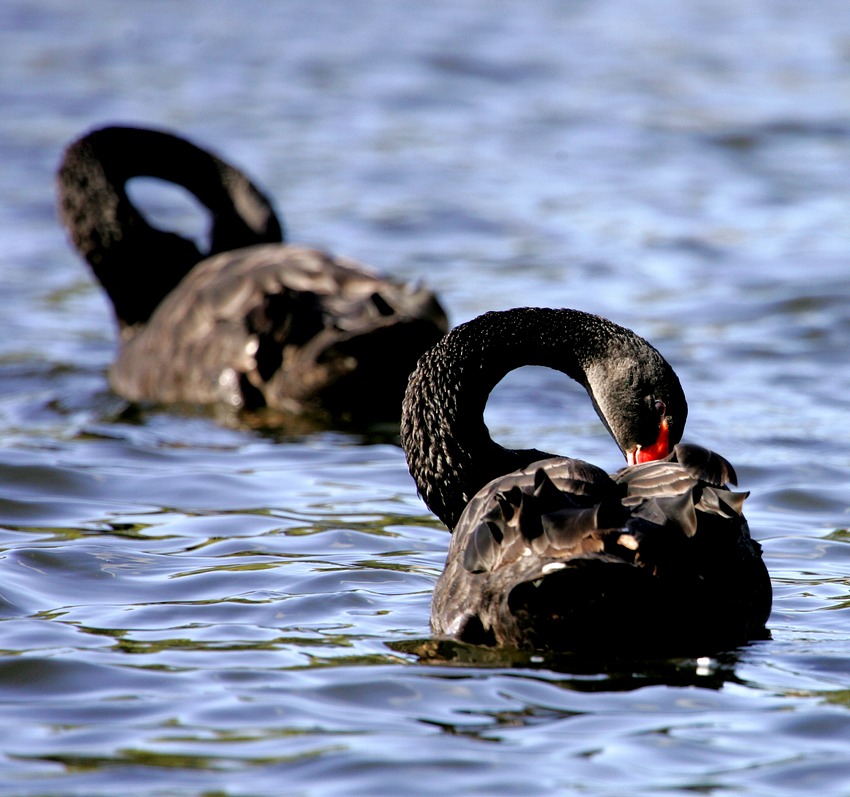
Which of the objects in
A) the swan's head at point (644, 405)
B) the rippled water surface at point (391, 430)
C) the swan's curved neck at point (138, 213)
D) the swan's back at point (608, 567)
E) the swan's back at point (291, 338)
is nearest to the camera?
the rippled water surface at point (391, 430)

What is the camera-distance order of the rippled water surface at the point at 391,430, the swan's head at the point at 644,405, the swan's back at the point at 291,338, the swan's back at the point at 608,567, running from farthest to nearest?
the swan's back at the point at 291,338 < the swan's head at the point at 644,405 < the swan's back at the point at 608,567 < the rippled water surface at the point at 391,430

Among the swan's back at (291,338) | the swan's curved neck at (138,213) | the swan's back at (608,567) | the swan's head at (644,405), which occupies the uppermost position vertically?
the swan's curved neck at (138,213)

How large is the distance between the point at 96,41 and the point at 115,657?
1818cm

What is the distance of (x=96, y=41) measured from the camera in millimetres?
22297

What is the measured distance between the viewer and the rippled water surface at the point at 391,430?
465 cm

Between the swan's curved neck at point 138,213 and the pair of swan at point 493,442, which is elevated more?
the swan's curved neck at point 138,213

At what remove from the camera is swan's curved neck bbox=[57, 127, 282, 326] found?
449 inches

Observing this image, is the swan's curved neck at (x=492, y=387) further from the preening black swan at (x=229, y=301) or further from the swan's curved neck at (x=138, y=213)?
the swan's curved neck at (x=138, y=213)

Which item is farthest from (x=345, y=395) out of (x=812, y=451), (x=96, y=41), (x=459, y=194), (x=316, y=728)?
(x=96, y=41)

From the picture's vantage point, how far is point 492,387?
21.5ft

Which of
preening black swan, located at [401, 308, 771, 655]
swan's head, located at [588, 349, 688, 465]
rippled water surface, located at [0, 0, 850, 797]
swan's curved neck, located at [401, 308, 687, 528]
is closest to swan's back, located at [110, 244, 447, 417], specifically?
rippled water surface, located at [0, 0, 850, 797]

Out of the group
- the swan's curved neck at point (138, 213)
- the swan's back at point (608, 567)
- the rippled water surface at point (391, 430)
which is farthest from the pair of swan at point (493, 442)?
the swan's curved neck at point (138, 213)

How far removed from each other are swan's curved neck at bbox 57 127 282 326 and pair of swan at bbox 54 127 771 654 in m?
0.59

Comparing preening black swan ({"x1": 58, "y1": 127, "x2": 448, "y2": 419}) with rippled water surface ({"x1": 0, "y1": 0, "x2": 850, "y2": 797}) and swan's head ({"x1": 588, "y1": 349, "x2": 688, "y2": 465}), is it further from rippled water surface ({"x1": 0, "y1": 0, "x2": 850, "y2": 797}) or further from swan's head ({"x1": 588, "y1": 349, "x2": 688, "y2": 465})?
swan's head ({"x1": 588, "y1": 349, "x2": 688, "y2": 465})
